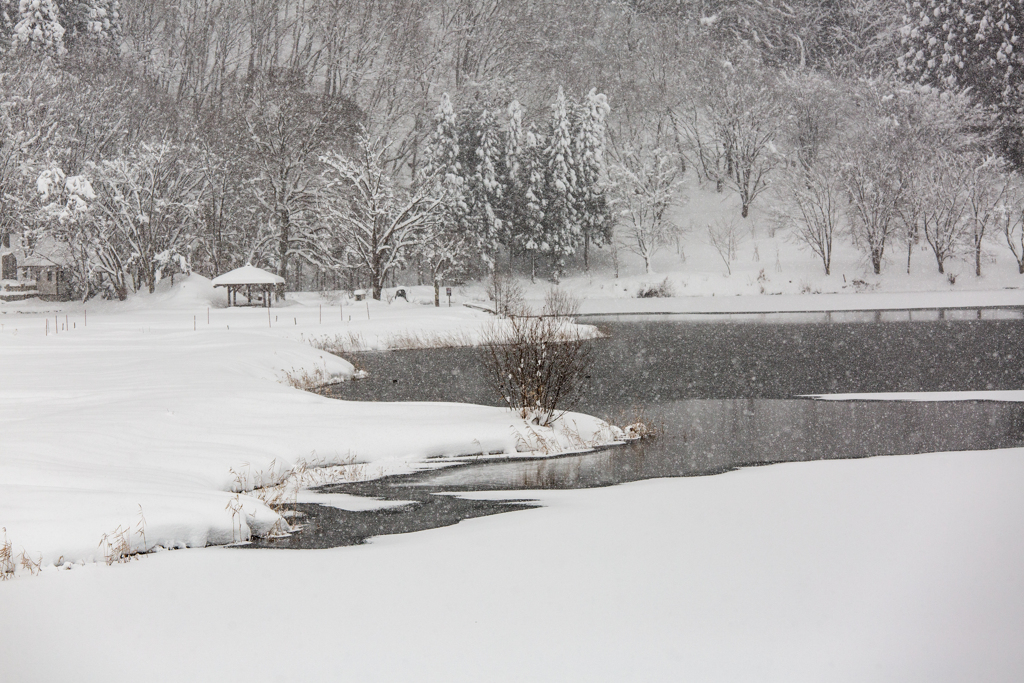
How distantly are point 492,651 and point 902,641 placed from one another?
2.61 metres

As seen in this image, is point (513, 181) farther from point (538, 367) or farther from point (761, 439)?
point (761, 439)

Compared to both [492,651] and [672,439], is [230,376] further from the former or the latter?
[492,651]


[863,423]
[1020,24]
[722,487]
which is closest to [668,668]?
[722,487]

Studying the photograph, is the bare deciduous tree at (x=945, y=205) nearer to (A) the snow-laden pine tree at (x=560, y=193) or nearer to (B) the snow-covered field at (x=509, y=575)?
(A) the snow-laden pine tree at (x=560, y=193)

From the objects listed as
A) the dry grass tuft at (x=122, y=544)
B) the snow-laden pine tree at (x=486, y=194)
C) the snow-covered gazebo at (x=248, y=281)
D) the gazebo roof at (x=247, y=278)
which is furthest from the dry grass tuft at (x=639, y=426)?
the snow-laden pine tree at (x=486, y=194)

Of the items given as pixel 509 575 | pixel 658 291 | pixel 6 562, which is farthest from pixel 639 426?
pixel 658 291

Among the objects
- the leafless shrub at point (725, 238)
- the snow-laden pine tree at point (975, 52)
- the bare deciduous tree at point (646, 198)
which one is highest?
the snow-laden pine tree at point (975, 52)

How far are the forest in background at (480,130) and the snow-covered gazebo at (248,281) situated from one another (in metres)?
3.95

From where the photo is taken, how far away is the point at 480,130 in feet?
199

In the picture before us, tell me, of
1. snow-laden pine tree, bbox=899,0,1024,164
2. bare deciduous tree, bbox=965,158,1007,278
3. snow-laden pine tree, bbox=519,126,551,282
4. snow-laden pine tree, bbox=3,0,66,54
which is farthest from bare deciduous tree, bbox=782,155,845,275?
snow-laden pine tree, bbox=3,0,66,54

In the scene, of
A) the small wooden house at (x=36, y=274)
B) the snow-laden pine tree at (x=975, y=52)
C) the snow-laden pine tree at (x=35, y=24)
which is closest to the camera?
the small wooden house at (x=36, y=274)

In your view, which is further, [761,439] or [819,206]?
[819,206]

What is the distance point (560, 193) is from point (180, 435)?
157 feet

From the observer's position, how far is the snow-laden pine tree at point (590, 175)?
60.8 metres
